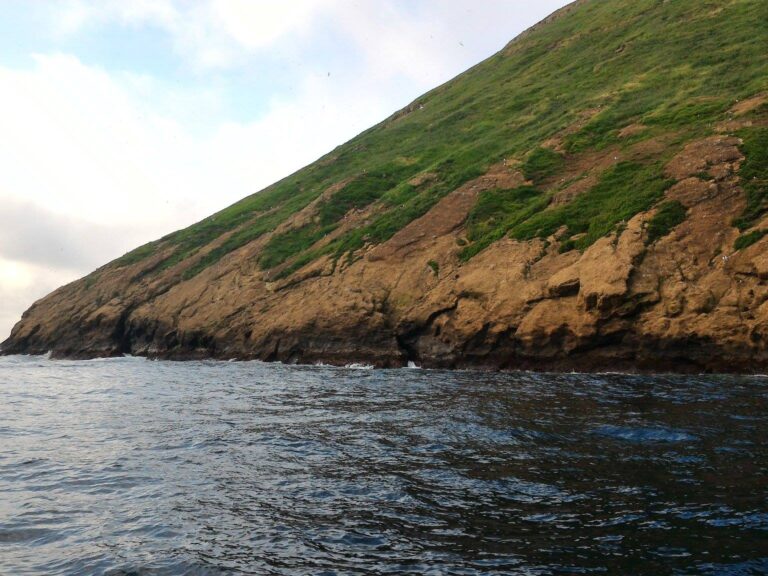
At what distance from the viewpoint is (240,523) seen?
11.5 meters

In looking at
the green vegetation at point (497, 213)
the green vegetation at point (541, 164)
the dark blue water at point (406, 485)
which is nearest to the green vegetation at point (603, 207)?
the green vegetation at point (497, 213)

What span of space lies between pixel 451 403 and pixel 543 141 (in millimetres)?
39465

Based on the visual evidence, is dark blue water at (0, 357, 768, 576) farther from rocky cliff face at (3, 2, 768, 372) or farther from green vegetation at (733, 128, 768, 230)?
green vegetation at (733, 128, 768, 230)

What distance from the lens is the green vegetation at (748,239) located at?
28938mm

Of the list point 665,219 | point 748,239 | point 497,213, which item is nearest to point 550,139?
point 497,213

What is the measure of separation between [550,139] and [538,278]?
24.3 meters

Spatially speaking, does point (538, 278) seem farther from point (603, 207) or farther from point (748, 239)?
point (748, 239)

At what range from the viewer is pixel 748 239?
29188mm

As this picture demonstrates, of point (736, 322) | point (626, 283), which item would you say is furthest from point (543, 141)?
point (736, 322)

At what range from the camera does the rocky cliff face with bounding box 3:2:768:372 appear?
95.7 ft

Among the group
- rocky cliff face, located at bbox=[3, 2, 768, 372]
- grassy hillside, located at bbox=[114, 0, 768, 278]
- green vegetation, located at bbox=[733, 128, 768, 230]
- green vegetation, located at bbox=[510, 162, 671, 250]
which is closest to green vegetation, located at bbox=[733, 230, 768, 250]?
rocky cliff face, located at bbox=[3, 2, 768, 372]

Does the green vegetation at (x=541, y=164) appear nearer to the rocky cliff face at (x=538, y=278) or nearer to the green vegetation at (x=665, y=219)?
the rocky cliff face at (x=538, y=278)

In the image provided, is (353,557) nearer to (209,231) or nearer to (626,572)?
(626,572)

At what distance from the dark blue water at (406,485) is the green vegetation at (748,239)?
8.53 m
